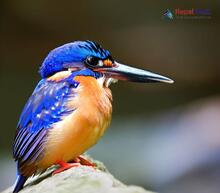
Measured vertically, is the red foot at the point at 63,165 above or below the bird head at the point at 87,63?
below

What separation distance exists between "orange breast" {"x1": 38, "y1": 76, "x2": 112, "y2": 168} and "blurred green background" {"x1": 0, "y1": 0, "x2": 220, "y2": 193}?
1.67 meters

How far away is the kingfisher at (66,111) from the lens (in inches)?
58.6

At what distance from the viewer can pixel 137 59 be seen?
140 inches

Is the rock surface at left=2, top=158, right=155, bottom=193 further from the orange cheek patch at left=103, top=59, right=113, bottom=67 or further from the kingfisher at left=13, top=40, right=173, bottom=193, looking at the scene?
the orange cheek patch at left=103, top=59, right=113, bottom=67

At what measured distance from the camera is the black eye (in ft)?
5.17

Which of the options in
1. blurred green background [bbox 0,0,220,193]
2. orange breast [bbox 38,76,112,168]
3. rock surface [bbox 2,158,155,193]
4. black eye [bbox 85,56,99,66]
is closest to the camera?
rock surface [bbox 2,158,155,193]

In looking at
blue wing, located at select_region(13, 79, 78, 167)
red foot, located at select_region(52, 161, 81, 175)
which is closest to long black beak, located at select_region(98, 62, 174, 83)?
blue wing, located at select_region(13, 79, 78, 167)

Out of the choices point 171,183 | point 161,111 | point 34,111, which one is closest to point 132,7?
point 161,111

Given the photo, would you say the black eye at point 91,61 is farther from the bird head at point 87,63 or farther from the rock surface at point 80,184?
the rock surface at point 80,184

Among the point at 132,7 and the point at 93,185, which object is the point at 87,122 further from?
the point at 132,7

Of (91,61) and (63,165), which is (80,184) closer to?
(63,165)

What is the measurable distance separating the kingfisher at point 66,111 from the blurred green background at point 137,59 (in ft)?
5.37

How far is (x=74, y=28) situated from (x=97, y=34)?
0.48ft

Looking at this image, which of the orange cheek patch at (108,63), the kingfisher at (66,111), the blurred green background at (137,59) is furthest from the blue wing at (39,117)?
the blurred green background at (137,59)
